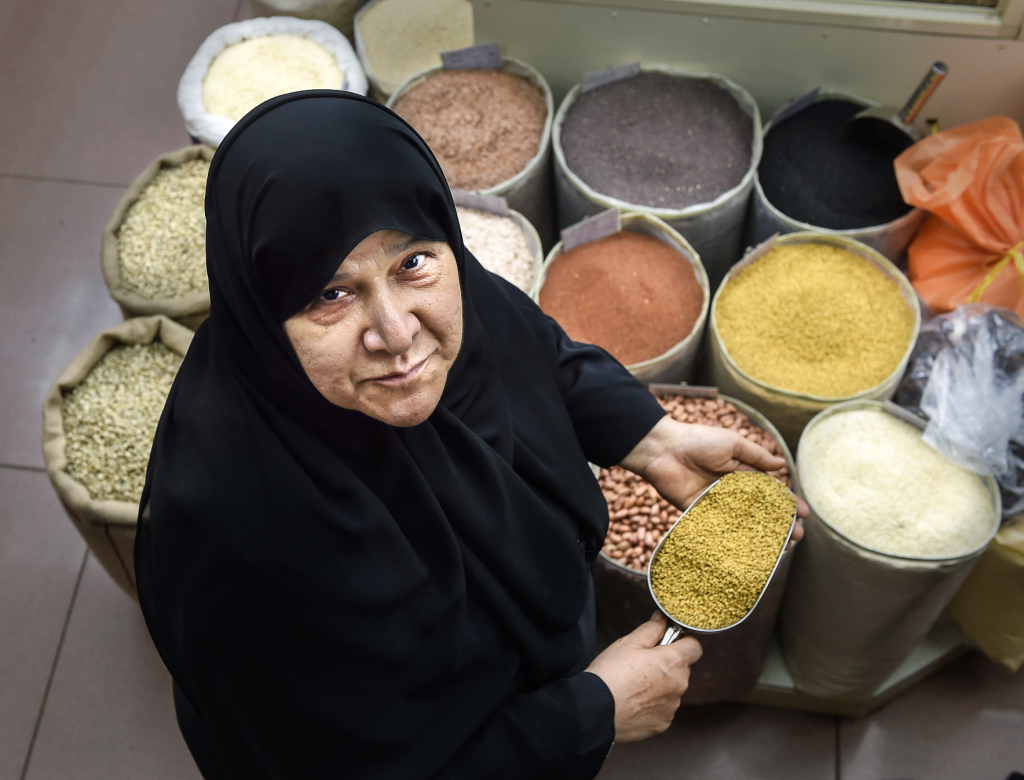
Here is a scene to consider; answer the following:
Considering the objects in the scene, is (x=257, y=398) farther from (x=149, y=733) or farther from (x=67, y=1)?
(x=67, y=1)

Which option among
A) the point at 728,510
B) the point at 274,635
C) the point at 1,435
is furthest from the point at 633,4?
the point at 1,435

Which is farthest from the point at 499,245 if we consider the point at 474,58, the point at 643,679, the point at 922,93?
the point at 643,679

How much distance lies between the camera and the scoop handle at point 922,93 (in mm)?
1922

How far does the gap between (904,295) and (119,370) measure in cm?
170

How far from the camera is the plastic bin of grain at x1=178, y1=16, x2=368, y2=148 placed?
2266 mm

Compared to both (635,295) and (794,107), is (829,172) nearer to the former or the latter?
(794,107)

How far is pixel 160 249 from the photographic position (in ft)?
6.79

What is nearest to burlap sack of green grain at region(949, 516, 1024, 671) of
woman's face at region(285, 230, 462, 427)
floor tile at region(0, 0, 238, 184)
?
woman's face at region(285, 230, 462, 427)

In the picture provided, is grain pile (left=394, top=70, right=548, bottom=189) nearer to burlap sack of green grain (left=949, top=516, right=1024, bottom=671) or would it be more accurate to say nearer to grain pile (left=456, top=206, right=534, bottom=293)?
grain pile (left=456, top=206, right=534, bottom=293)

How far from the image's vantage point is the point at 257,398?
92 centimetres

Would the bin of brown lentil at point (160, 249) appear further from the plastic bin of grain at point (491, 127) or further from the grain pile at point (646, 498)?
the grain pile at point (646, 498)

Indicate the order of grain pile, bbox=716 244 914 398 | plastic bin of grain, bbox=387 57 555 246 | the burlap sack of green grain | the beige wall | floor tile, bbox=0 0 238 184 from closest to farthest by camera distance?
the burlap sack of green grain → grain pile, bbox=716 244 914 398 → the beige wall → plastic bin of grain, bbox=387 57 555 246 → floor tile, bbox=0 0 238 184

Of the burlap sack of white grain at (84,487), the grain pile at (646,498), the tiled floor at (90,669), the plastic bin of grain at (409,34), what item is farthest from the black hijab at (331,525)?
the plastic bin of grain at (409,34)

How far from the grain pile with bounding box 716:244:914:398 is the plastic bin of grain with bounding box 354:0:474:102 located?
3.60 feet
